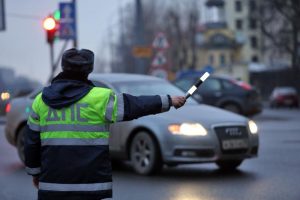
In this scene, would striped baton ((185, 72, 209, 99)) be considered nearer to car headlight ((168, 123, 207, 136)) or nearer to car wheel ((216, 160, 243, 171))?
car headlight ((168, 123, 207, 136))

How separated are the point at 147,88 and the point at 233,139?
1818 mm

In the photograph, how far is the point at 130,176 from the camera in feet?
33.9

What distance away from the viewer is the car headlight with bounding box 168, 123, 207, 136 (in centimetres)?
996

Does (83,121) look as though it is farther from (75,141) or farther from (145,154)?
(145,154)

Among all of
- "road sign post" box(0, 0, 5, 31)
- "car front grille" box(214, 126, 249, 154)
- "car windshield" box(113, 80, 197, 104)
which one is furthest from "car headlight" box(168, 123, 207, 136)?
"road sign post" box(0, 0, 5, 31)

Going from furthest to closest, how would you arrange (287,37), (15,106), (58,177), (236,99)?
(287,37), (236,99), (15,106), (58,177)

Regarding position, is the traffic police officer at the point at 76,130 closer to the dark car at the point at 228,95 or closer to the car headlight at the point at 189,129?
the car headlight at the point at 189,129

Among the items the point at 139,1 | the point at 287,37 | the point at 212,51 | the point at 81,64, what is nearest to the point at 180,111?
the point at 81,64

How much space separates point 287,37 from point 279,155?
43.5m

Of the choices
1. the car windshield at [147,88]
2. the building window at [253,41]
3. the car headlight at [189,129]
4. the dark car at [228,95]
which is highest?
the car windshield at [147,88]

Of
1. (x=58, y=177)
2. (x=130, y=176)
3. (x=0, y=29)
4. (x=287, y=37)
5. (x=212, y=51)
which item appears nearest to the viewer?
(x=58, y=177)

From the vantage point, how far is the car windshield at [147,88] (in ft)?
36.6

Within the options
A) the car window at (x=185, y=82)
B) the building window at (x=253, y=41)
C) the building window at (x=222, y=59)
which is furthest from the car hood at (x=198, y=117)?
the building window at (x=253, y=41)

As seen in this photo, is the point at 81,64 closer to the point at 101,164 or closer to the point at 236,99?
the point at 101,164
